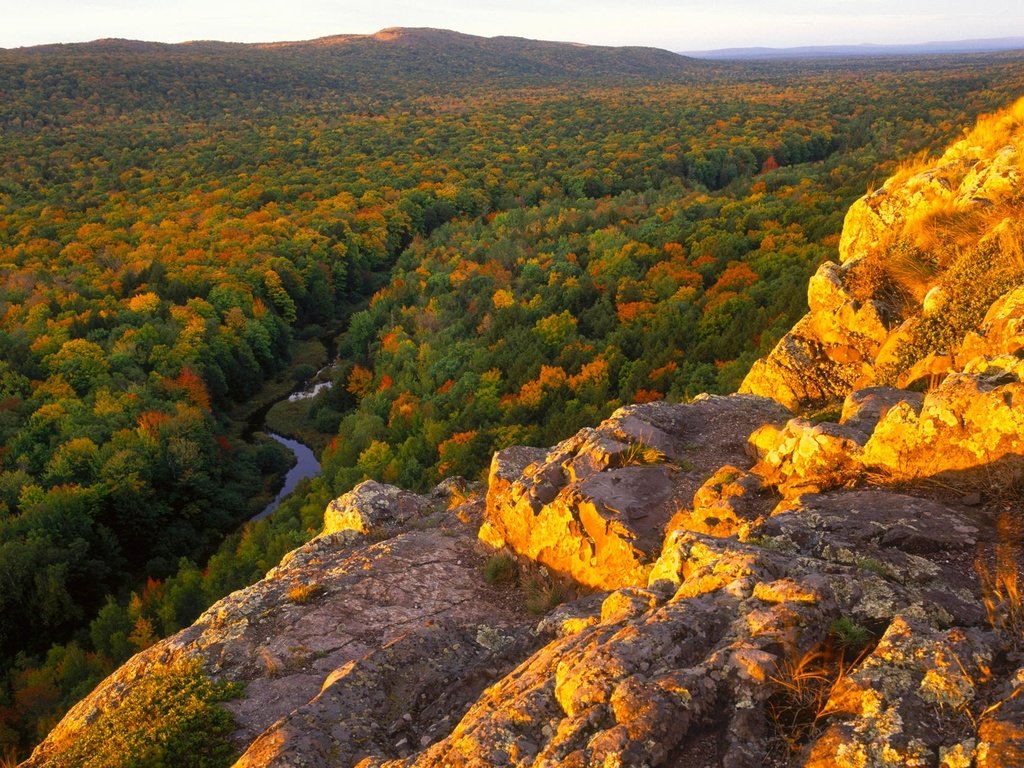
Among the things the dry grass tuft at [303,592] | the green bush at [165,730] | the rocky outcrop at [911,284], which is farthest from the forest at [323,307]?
the green bush at [165,730]

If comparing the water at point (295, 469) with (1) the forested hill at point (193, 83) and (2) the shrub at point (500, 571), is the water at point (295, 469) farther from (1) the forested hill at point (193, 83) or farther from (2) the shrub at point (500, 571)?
(1) the forested hill at point (193, 83)

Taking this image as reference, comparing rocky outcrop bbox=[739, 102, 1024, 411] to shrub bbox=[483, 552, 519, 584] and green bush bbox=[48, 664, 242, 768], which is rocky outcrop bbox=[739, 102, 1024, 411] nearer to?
shrub bbox=[483, 552, 519, 584]

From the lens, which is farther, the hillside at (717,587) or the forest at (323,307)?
the forest at (323,307)

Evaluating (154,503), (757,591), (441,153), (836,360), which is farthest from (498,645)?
(441,153)

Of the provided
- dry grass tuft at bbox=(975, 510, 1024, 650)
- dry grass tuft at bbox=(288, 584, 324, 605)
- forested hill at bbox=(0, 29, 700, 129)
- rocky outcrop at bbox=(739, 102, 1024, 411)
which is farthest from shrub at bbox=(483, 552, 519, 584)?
forested hill at bbox=(0, 29, 700, 129)

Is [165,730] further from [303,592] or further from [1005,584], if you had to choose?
[1005,584]

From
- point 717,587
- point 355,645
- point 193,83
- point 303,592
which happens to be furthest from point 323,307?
point 193,83
